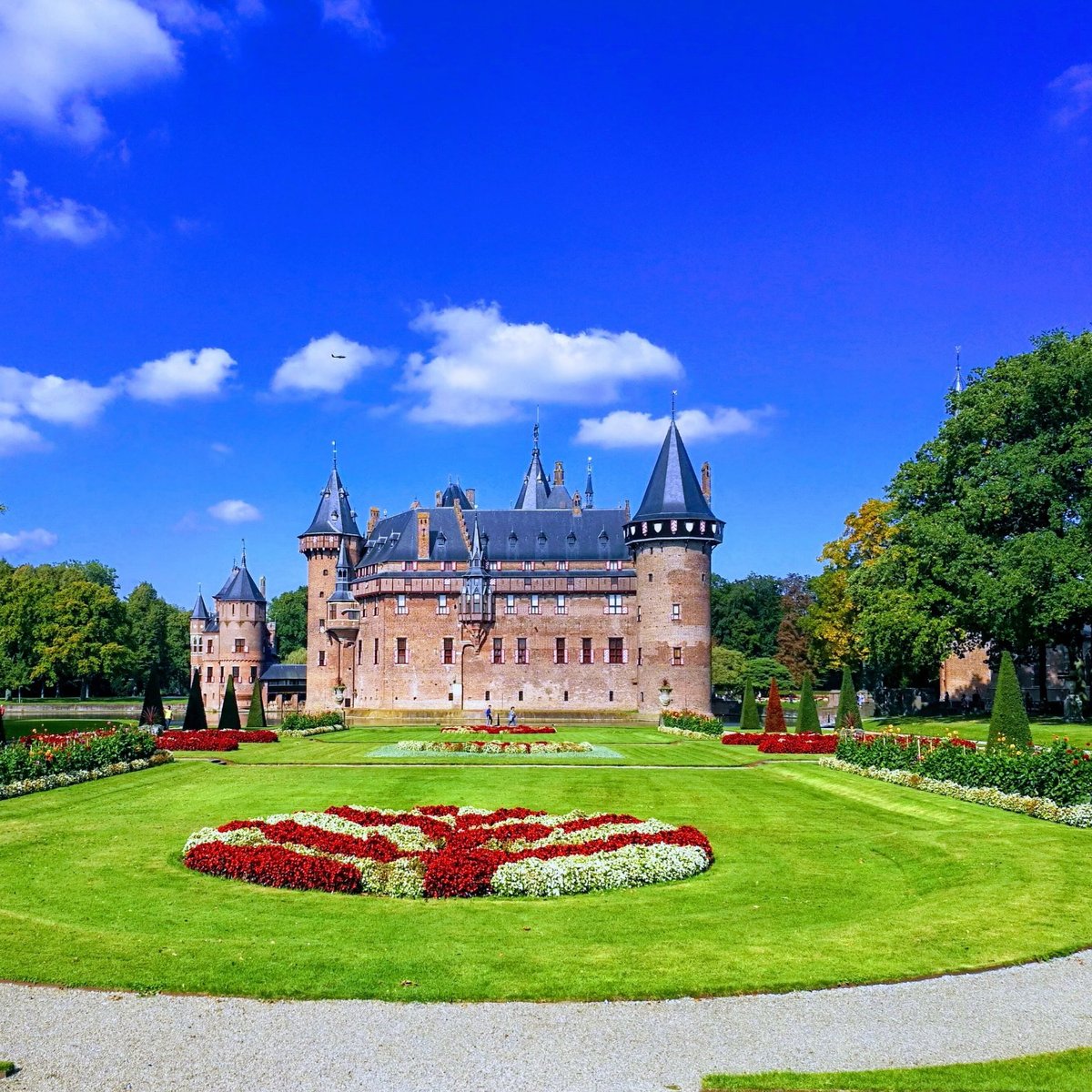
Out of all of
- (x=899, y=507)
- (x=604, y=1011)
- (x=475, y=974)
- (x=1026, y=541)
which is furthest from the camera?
(x=899, y=507)

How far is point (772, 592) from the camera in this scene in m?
100

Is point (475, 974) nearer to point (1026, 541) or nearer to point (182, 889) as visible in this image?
point (182, 889)

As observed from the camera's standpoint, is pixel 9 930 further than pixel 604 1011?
Yes

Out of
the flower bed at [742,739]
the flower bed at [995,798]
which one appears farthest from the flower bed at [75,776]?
the flower bed at [742,739]

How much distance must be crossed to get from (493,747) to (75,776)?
15.0 meters

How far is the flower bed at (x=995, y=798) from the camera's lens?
18391 mm

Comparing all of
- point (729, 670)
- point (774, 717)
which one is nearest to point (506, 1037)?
point (774, 717)

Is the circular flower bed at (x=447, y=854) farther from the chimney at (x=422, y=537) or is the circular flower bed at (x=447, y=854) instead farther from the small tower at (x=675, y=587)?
the chimney at (x=422, y=537)

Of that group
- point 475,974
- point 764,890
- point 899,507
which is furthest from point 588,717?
point 475,974

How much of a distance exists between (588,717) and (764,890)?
44145 mm

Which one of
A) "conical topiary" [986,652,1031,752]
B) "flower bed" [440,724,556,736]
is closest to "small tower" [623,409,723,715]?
"flower bed" [440,724,556,736]

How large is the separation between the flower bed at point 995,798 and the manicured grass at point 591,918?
1.72 feet

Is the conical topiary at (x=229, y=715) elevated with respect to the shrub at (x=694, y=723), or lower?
elevated

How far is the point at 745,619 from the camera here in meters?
92.2
